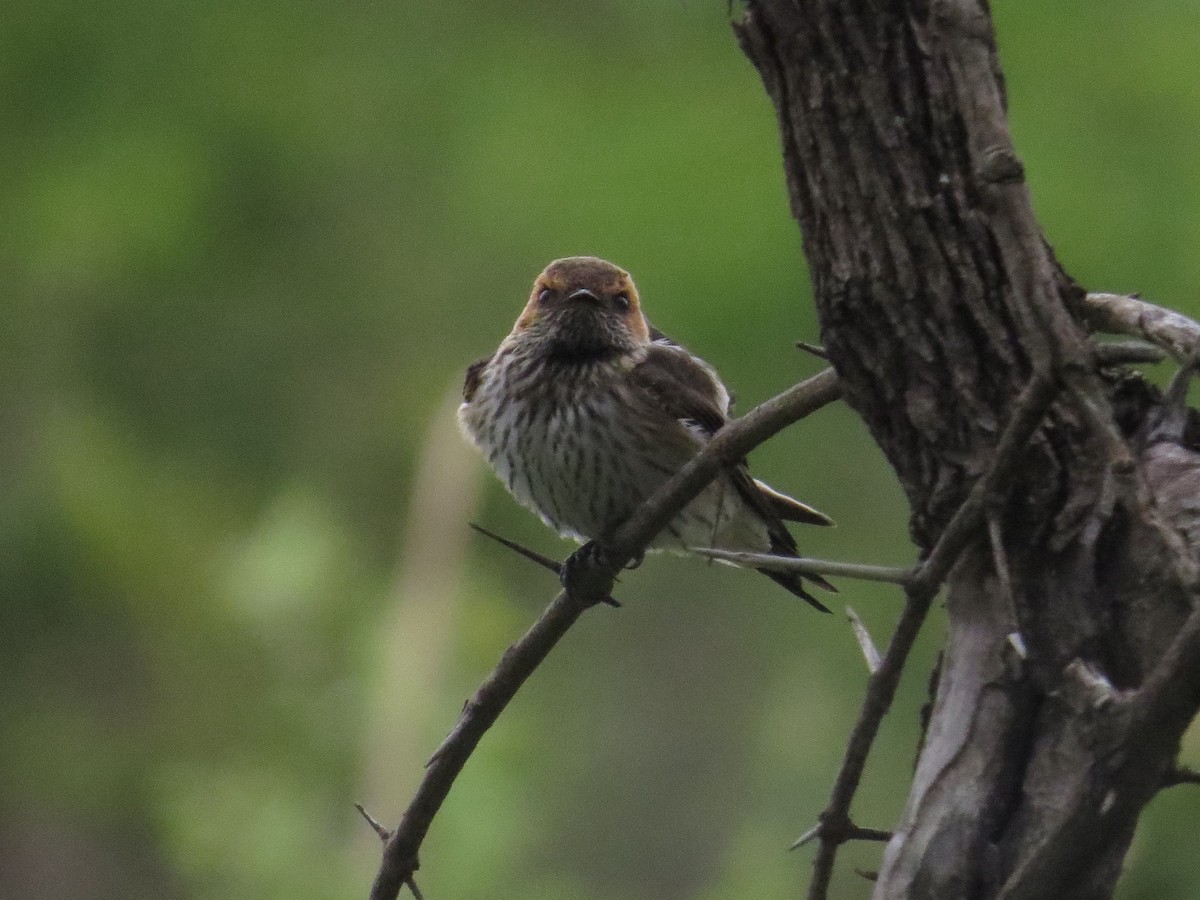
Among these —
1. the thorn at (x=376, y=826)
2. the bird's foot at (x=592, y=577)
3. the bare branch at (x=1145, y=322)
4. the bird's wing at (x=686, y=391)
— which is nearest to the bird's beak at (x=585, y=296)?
the bird's wing at (x=686, y=391)

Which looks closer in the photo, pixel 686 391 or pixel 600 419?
pixel 600 419

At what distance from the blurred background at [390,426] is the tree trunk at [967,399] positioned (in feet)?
14.2

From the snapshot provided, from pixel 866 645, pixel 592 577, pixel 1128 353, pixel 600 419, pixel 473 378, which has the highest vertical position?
pixel 473 378

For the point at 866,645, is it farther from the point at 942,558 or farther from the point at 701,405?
the point at 701,405

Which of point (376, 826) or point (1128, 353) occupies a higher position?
point (1128, 353)

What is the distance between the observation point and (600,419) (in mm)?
5012

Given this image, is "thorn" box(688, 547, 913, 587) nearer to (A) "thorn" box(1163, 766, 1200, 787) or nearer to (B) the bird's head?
(A) "thorn" box(1163, 766, 1200, 787)

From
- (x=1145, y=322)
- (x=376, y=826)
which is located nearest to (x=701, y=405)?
(x=376, y=826)

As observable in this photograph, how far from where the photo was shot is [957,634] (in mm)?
2842

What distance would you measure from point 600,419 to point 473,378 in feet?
1.79

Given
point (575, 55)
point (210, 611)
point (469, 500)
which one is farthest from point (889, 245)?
point (210, 611)

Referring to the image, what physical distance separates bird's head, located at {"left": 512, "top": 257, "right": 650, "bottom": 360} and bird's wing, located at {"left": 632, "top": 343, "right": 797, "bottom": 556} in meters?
0.10

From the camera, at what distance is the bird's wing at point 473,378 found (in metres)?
5.35

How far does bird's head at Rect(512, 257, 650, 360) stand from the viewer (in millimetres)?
5246
